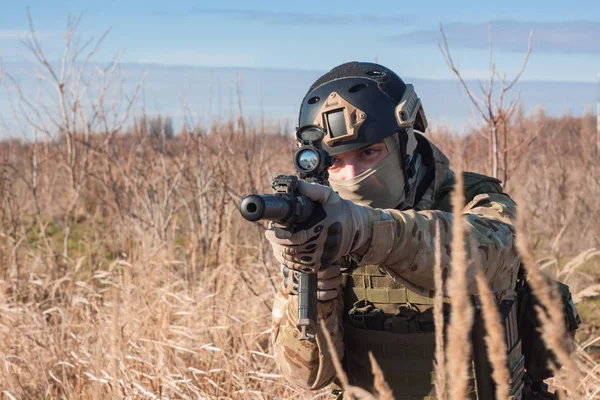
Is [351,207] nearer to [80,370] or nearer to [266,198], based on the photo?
[266,198]

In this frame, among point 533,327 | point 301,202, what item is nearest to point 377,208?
point 301,202

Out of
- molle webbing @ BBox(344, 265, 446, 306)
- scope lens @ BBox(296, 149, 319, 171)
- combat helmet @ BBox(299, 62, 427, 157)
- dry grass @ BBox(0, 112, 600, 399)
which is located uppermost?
combat helmet @ BBox(299, 62, 427, 157)

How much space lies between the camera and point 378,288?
86.7 inches

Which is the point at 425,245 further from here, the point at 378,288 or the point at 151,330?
the point at 151,330

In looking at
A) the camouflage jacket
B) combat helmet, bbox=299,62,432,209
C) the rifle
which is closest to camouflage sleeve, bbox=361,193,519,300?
the camouflage jacket

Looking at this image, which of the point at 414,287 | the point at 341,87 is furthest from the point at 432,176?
the point at 414,287

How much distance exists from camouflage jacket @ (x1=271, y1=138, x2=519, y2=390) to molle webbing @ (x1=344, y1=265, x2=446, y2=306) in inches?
3.2

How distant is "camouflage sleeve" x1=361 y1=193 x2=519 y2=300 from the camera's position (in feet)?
5.11

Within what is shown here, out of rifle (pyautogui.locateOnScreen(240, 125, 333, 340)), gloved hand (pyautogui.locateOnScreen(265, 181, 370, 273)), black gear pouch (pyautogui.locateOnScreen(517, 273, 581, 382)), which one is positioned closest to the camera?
rifle (pyautogui.locateOnScreen(240, 125, 333, 340))

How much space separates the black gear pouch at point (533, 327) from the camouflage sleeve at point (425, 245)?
518 millimetres

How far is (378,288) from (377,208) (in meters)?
0.42

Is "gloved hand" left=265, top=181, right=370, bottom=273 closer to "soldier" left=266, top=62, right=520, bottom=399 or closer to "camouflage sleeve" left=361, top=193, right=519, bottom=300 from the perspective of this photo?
"camouflage sleeve" left=361, top=193, right=519, bottom=300

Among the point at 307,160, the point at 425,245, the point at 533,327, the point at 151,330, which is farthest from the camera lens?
the point at 151,330

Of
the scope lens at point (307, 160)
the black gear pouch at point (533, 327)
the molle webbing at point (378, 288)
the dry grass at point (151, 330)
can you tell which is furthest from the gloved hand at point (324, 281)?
the black gear pouch at point (533, 327)
